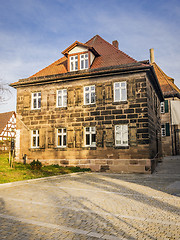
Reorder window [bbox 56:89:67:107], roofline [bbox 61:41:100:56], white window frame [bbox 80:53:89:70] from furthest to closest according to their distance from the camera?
1. window [bbox 56:89:67:107]
2. white window frame [bbox 80:53:89:70]
3. roofline [bbox 61:41:100:56]

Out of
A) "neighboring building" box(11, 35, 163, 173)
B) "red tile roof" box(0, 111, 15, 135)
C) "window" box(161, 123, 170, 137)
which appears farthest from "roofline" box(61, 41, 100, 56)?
"red tile roof" box(0, 111, 15, 135)

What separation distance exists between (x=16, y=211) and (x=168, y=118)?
29336mm

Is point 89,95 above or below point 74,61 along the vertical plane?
below

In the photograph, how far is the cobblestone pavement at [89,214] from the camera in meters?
4.69

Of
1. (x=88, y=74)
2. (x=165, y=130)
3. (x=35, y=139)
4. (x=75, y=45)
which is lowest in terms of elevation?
(x=35, y=139)

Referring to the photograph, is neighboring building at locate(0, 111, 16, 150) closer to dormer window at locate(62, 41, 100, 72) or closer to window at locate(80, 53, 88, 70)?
dormer window at locate(62, 41, 100, 72)

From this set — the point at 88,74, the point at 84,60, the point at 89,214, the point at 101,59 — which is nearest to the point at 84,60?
the point at 84,60

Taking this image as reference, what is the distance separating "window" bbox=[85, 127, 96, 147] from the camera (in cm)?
1850

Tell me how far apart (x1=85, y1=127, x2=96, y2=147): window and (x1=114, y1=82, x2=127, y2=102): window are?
2892 mm

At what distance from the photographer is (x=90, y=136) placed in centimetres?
1867

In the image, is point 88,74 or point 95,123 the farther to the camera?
point 88,74

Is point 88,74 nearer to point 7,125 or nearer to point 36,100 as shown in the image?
point 36,100

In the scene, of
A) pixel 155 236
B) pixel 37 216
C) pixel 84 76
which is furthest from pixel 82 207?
pixel 84 76

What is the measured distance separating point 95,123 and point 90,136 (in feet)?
3.56
